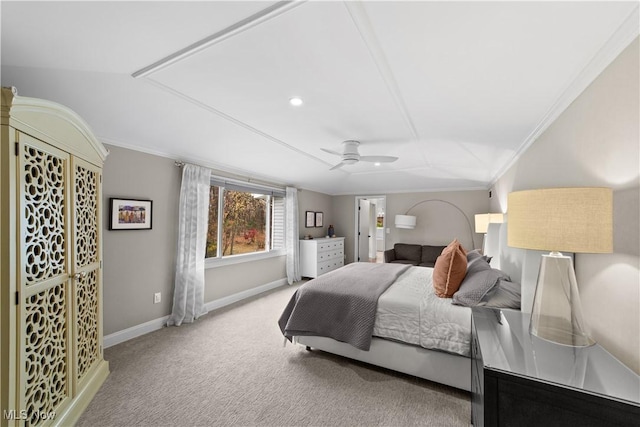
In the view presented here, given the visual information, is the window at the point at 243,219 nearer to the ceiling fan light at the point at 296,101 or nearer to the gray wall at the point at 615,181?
the ceiling fan light at the point at 296,101

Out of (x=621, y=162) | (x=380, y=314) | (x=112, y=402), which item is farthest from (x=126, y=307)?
(x=621, y=162)

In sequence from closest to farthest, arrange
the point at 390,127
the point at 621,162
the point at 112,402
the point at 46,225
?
the point at 621,162, the point at 46,225, the point at 112,402, the point at 390,127

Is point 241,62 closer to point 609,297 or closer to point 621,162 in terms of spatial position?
point 621,162

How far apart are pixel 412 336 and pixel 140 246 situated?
309 cm

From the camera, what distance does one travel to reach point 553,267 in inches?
53.7

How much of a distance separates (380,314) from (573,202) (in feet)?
5.27

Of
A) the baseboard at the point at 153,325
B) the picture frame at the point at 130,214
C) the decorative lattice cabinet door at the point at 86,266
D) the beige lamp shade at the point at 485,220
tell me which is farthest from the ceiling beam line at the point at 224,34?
the beige lamp shade at the point at 485,220

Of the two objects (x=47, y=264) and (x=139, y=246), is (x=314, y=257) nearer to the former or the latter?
(x=139, y=246)

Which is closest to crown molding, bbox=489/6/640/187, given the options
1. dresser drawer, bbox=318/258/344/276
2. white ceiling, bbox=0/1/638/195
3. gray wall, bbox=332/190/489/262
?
white ceiling, bbox=0/1/638/195

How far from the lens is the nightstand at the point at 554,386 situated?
96 centimetres

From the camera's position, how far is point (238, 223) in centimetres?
456

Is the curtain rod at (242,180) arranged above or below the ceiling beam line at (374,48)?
below

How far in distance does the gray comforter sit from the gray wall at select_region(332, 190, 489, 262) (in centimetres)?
369

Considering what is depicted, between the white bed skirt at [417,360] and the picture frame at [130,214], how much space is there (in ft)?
8.55
